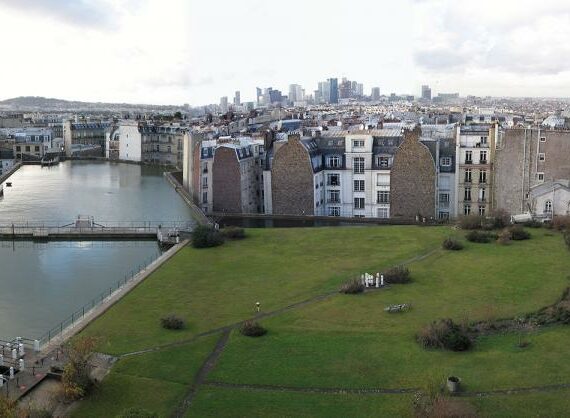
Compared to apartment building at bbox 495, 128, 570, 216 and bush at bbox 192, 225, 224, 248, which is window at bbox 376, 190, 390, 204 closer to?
apartment building at bbox 495, 128, 570, 216

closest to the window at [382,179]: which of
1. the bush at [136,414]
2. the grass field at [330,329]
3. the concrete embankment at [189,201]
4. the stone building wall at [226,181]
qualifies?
the stone building wall at [226,181]

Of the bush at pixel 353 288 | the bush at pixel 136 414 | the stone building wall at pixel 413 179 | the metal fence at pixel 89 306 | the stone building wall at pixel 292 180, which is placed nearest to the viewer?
the bush at pixel 136 414

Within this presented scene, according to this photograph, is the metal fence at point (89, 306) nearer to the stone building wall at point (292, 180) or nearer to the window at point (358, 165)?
the stone building wall at point (292, 180)

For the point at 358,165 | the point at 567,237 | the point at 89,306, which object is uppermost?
the point at 358,165

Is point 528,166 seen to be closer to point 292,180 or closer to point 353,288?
point 292,180

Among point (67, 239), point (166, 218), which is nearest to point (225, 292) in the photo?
point (67, 239)

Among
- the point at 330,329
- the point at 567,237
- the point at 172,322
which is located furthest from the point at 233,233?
the point at 567,237
